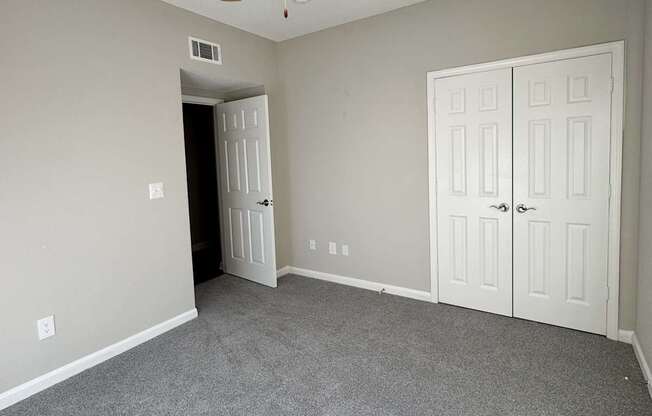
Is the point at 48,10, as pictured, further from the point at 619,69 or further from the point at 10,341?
the point at 619,69

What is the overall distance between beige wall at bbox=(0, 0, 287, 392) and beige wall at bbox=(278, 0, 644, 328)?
1.23 meters

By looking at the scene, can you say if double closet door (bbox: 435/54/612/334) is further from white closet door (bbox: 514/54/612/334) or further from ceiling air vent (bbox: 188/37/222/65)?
ceiling air vent (bbox: 188/37/222/65)

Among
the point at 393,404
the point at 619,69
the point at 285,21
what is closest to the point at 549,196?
the point at 619,69

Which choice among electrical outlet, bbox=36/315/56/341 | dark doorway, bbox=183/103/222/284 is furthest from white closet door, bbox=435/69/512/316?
dark doorway, bbox=183/103/222/284

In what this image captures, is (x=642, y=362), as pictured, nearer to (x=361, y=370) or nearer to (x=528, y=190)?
(x=528, y=190)

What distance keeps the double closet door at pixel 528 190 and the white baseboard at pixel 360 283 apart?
30cm

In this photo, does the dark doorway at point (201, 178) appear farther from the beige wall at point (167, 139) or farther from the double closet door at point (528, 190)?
the double closet door at point (528, 190)

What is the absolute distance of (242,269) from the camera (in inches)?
179

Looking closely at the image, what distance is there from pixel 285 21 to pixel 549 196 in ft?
9.12

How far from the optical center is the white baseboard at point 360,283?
3740 mm

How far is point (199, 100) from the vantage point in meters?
4.27

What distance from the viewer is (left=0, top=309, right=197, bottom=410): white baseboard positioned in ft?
7.73

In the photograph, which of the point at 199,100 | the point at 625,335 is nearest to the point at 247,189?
the point at 199,100

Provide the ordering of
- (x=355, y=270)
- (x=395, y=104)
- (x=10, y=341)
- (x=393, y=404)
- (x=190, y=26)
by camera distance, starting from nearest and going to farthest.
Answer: (x=393, y=404)
(x=10, y=341)
(x=190, y=26)
(x=395, y=104)
(x=355, y=270)
